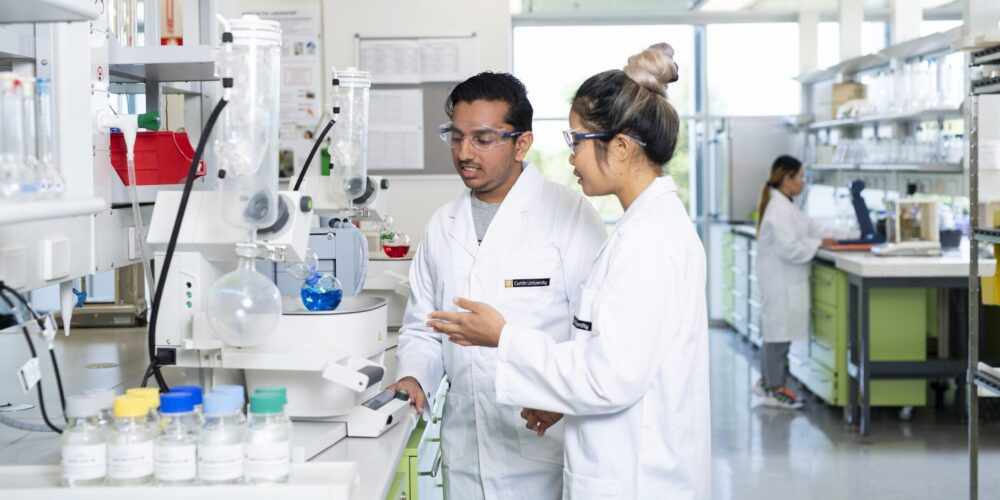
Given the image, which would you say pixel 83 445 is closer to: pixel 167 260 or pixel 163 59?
pixel 167 260

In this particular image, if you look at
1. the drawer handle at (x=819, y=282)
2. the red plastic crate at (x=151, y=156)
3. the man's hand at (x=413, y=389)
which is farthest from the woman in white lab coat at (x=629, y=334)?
the drawer handle at (x=819, y=282)

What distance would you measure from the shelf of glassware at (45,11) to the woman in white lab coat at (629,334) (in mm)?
830

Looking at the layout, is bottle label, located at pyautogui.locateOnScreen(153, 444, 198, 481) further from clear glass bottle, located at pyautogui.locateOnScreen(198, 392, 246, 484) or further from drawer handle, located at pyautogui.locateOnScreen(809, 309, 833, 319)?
drawer handle, located at pyautogui.locateOnScreen(809, 309, 833, 319)

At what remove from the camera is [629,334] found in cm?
184

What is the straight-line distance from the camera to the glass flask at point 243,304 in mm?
1732

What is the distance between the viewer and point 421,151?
5855 millimetres

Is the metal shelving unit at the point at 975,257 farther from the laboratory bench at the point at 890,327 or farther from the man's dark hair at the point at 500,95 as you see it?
the man's dark hair at the point at 500,95

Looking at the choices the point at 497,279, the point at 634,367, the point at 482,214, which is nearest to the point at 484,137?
the point at 482,214

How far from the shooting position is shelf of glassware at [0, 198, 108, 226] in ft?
4.53

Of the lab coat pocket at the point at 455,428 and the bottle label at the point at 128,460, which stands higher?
the bottle label at the point at 128,460

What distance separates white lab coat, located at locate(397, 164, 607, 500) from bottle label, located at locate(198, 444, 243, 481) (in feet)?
3.19

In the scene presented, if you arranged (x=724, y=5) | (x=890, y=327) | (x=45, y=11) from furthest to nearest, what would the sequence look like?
(x=724, y=5) → (x=890, y=327) → (x=45, y=11)

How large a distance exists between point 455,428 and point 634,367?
86 cm

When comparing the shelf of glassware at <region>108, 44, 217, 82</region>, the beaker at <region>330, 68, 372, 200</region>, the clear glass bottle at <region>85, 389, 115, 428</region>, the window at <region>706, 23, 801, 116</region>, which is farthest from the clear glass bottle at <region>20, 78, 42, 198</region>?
the window at <region>706, 23, 801, 116</region>
